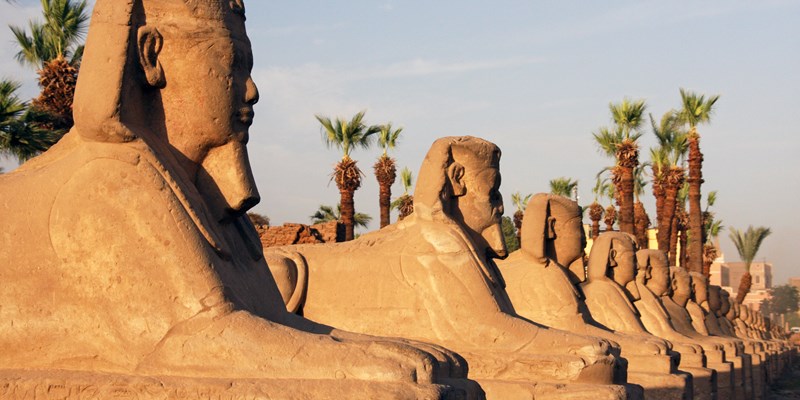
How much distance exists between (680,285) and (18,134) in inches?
411

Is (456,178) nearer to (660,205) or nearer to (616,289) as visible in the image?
(616,289)

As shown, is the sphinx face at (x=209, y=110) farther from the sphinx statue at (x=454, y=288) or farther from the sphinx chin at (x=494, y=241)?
the sphinx chin at (x=494, y=241)

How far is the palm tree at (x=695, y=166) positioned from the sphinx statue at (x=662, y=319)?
535 inches

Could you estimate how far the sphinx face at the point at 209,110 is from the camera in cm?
439

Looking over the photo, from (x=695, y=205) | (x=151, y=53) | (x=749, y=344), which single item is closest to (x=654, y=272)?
(x=749, y=344)

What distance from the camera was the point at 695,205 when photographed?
29375mm

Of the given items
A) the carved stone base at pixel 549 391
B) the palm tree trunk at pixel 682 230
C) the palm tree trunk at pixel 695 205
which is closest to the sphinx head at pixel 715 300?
the palm tree trunk at pixel 695 205

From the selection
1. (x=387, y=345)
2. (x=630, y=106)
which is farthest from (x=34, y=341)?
(x=630, y=106)

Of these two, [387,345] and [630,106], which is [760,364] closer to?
[630,106]

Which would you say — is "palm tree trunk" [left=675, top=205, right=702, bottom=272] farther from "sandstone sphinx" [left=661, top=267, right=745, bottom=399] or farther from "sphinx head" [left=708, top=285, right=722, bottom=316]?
"sandstone sphinx" [left=661, top=267, right=745, bottom=399]

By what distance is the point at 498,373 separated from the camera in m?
7.28

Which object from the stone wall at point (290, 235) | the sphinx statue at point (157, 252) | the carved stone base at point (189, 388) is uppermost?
the stone wall at point (290, 235)

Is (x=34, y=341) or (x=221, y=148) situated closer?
(x=34, y=341)

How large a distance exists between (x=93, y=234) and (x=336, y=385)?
1.04 m
